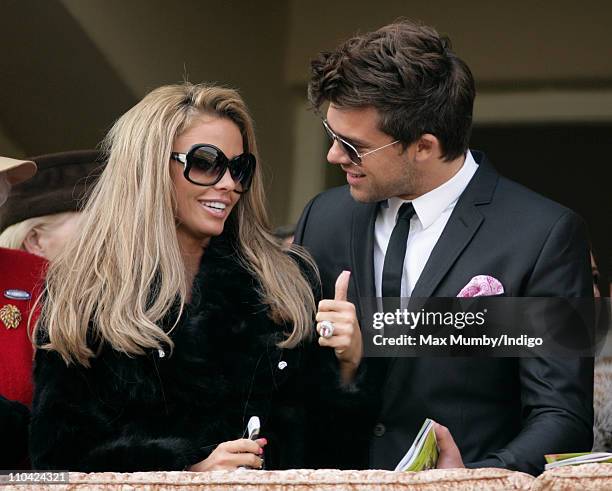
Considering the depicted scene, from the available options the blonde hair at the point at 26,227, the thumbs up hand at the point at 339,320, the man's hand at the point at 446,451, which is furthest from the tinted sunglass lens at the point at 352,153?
the blonde hair at the point at 26,227

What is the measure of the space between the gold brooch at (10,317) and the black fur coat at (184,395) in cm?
21

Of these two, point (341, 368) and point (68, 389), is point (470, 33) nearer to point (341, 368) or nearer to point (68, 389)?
point (341, 368)

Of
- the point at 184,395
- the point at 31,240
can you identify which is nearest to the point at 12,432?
the point at 184,395

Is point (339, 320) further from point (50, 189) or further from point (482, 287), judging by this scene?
point (50, 189)

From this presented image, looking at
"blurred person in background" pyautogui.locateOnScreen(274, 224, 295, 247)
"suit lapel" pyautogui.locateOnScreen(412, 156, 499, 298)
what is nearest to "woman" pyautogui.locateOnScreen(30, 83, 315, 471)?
"suit lapel" pyautogui.locateOnScreen(412, 156, 499, 298)

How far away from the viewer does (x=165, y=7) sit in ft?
17.2

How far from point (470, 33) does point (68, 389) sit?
255 centimetres

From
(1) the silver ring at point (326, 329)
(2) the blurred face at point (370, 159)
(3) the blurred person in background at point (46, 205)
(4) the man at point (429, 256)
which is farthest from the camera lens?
(3) the blurred person in background at point (46, 205)

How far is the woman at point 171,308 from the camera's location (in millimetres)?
3188

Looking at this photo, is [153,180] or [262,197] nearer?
[153,180]

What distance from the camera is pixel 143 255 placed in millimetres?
3373

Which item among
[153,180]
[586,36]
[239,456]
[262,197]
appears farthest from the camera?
[586,36]

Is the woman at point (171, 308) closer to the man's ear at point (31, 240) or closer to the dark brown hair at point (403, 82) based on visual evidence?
the dark brown hair at point (403, 82)

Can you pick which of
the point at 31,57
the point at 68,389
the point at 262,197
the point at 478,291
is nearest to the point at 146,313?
the point at 68,389
